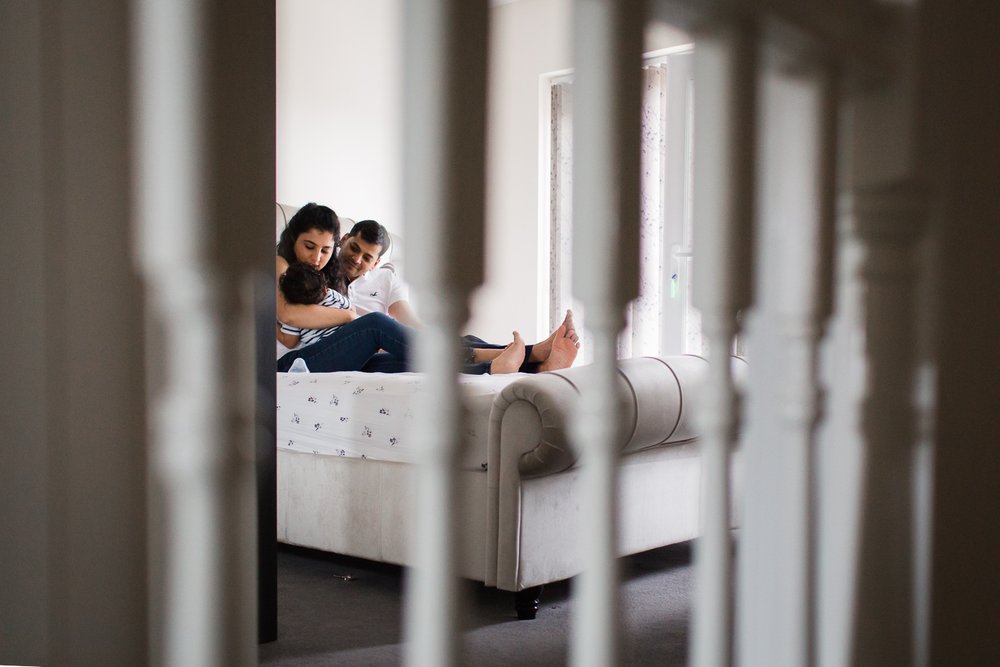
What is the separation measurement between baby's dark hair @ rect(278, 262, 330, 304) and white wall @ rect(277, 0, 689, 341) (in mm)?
1187

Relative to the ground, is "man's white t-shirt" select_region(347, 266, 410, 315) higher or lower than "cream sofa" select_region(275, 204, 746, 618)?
higher

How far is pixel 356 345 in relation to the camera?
10.5ft

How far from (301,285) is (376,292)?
2.14 feet

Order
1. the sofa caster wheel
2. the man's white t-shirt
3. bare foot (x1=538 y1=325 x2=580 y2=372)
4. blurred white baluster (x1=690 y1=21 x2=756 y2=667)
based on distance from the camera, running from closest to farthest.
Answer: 1. blurred white baluster (x1=690 y1=21 x2=756 y2=667)
2. the sofa caster wheel
3. bare foot (x1=538 y1=325 x2=580 y2=372)
4. the man's white t-shirt

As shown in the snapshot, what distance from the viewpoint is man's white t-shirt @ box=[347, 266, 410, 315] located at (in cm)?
406

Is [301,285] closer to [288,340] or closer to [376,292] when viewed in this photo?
[288,340]

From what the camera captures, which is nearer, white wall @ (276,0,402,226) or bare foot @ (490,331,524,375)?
bare foot @ (490,331,524,375)

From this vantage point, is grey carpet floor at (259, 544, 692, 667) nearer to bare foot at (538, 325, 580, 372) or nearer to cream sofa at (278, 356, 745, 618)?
cream sofa at (278, 356, 745, 618)

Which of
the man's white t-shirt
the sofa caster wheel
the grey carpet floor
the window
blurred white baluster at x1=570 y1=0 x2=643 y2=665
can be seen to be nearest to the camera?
blurred white baluster at x1=570 y1=0 x2=643 y2=665

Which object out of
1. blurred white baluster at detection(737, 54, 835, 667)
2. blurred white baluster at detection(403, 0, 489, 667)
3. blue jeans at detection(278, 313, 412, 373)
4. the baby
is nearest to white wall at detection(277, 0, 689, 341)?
the baby

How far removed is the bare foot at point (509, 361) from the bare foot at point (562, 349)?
0.37 ft

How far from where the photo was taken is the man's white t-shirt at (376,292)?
13.3 ft

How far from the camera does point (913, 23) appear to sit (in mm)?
893

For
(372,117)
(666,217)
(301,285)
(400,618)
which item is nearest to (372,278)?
(301,285)
